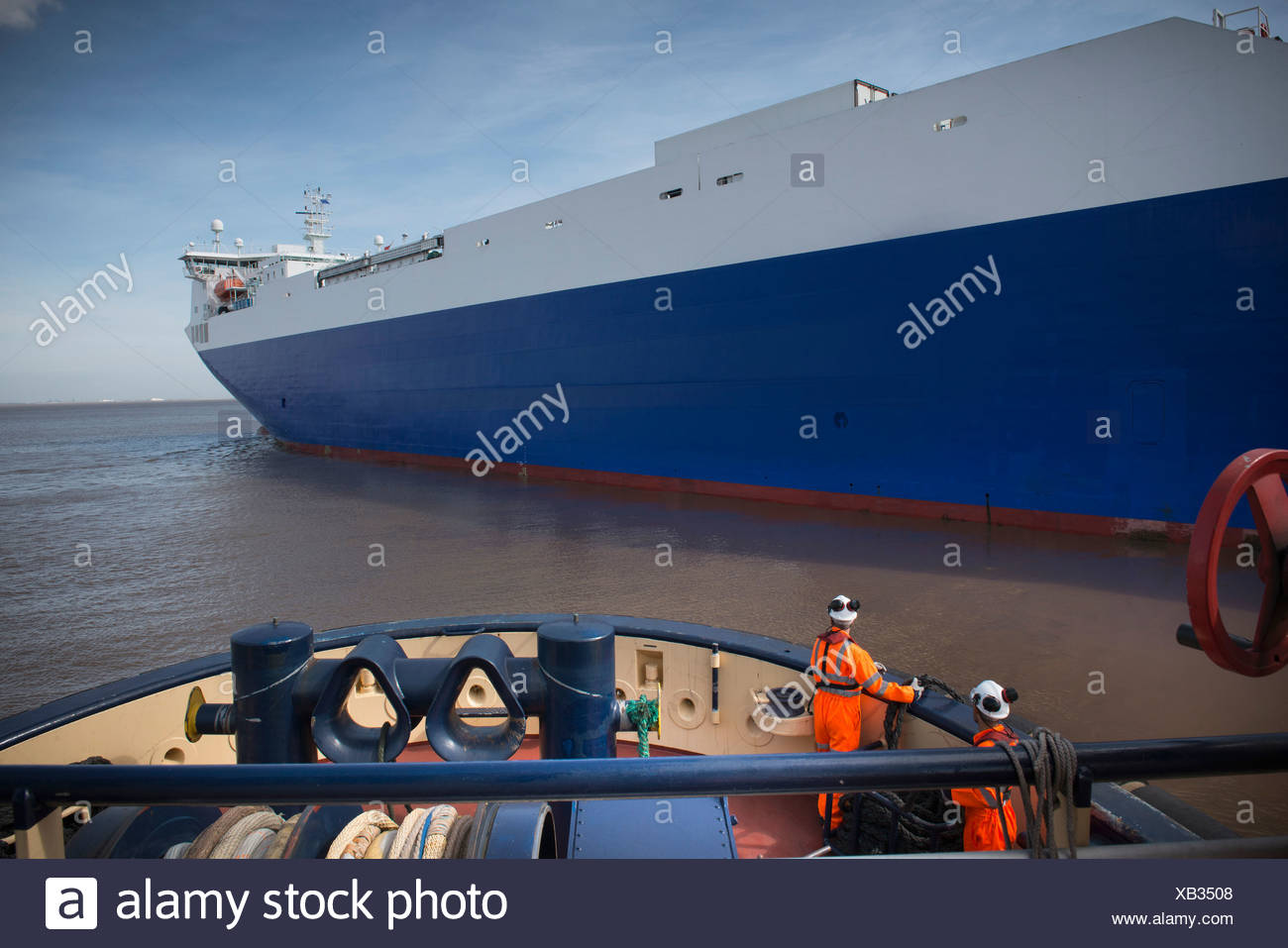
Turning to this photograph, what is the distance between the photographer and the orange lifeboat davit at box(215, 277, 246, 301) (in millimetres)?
21328

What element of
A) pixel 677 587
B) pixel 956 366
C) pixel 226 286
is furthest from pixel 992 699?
pixel 226 286

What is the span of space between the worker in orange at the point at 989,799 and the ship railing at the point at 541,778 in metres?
0.93

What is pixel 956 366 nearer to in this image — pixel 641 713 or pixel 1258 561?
pixel 641 713

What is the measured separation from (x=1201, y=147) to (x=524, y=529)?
7772 mm

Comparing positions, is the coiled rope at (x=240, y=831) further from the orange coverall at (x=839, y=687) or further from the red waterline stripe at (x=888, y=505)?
the red waterline stripe at (x=888, y=505)

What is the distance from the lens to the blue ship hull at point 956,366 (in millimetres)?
6273

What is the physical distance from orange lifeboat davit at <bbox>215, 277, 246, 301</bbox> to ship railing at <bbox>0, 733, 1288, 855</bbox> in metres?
24.0

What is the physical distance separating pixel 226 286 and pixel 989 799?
24766 millimetres

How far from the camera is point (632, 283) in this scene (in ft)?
33.9

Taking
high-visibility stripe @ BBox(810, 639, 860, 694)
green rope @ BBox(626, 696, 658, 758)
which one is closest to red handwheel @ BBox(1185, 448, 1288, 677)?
high-visibility stripe @ BBox(810, 639, 860, 694)

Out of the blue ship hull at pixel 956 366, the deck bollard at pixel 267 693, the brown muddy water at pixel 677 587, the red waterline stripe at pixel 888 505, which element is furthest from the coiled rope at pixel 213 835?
the blue ship hull at pixel 956 366

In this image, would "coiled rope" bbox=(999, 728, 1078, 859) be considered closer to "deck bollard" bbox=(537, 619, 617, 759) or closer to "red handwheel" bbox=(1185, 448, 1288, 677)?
"red handwheel" bbox=(1185, 448, 1288, 677)
